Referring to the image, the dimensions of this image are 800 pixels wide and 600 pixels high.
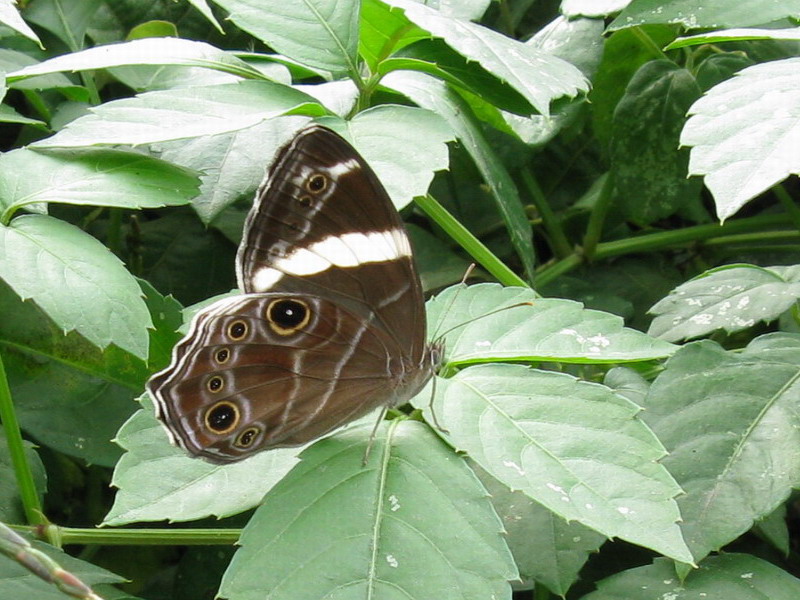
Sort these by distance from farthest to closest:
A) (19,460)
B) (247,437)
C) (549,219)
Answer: (549,219)
(19,460)
(247,437)

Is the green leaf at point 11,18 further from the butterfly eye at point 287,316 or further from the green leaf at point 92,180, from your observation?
the butterfly eye at point 287,316

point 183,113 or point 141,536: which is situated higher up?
point 183,113

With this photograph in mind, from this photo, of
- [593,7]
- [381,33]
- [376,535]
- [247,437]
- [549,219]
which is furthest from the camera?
[549,219]

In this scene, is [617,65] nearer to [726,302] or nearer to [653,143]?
[653,143]

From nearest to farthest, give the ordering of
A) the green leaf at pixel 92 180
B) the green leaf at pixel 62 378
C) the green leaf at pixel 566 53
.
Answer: the green leaf at pixel 92 180 < the green leaf at pixel 62 378 < the green leaf at pixel 566 53

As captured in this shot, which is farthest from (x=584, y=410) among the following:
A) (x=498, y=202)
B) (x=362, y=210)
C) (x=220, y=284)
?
(x=220, y=284)

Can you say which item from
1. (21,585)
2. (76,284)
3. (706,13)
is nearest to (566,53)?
(706,13)

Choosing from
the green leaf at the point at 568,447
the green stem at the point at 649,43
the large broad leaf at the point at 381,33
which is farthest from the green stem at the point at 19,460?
the green stem at the point at 649,43

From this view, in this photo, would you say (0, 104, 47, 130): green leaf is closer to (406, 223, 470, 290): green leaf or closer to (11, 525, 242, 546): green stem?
(11, 525, 242, 546): green stem
